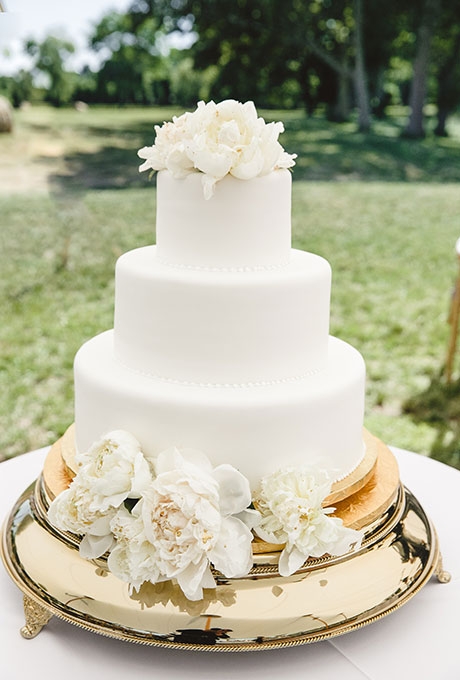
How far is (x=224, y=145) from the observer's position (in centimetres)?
192

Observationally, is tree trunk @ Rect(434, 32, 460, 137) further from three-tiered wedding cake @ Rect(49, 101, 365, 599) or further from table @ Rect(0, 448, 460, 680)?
table @ Rect(0, 448, 460, 680)

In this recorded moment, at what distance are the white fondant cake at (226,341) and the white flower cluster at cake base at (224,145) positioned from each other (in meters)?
0.05

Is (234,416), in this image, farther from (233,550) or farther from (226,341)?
(233,550)

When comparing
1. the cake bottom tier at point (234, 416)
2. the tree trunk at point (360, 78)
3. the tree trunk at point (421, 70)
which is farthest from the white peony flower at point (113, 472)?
the tree trunk at point (421, 70)

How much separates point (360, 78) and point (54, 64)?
21.6ft

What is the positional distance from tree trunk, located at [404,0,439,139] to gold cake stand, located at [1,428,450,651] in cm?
1447

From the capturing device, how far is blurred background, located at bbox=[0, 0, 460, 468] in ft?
19.4

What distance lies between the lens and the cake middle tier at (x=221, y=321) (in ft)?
6.52

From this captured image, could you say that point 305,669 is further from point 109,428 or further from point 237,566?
point 109,428

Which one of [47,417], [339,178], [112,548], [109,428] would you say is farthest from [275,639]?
[339,178]

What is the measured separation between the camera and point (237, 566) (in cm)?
184

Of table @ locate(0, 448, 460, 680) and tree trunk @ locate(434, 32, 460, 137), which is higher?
tree trunk @ locate(434, 32, 460, 137)

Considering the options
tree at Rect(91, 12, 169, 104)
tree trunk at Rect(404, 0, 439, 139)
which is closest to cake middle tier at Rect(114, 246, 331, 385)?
tree at Rect(91, 12, 169, 104)

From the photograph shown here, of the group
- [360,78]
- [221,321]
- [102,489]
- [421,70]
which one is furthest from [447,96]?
[102,489]
